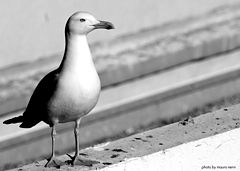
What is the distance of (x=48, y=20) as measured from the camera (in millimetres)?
4902

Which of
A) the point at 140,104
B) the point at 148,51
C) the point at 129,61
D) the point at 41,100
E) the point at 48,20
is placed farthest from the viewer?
the point at 140,104

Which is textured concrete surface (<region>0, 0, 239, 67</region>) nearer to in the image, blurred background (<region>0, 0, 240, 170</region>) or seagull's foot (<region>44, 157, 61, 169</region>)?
blurred background (<region>0, 0, 240, 170</region>)

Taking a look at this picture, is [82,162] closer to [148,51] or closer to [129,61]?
[129,61]

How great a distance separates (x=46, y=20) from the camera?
16.1 feet

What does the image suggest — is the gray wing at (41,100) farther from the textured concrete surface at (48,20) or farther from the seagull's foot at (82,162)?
the textured concrete surface at (48,20)

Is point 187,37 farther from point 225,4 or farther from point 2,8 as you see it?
point 2,8

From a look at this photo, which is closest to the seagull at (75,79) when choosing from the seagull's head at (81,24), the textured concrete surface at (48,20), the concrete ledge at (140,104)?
the seagull's head at (81,24)

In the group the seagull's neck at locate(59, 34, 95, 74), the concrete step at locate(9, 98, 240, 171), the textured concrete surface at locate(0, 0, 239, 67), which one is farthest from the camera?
the textured concrete surface at locate(0, 0, 239, 67)

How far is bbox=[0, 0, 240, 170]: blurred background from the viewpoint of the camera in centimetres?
485

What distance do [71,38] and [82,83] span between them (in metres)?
0.15

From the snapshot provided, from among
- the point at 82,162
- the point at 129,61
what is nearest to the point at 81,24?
the point at 82,162

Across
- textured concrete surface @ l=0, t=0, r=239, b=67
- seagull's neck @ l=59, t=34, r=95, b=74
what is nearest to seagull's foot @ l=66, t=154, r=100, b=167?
seagull's neck @ l=59, t=34, r=95, b=74

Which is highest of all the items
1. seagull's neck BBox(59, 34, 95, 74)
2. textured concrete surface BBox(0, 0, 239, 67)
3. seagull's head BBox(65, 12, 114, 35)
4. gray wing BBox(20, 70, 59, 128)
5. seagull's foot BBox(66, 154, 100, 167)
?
textured concrete surface BBox(0, 0, 239, 67)

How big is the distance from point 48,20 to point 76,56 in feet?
8.75
